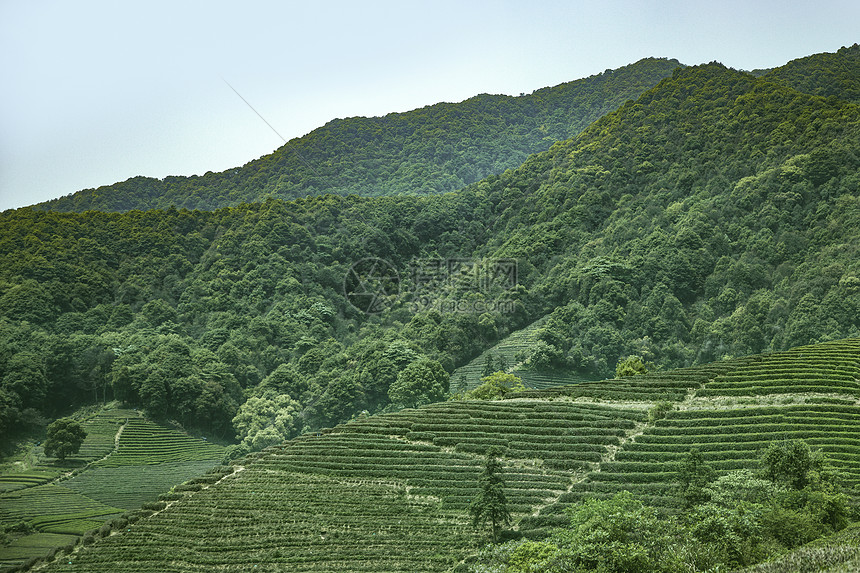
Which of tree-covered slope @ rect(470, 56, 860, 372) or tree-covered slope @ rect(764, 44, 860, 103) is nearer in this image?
tree-covered slope @ rect(470, 56, 860, 372)

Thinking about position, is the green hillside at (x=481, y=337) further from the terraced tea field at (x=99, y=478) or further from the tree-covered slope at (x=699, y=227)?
the terraced tea field at (x=99, y=478)

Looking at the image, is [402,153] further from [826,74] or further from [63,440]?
[63,440]

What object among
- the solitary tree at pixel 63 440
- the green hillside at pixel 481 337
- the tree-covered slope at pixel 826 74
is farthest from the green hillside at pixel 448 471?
the tree-covered slope at pixel 826 74

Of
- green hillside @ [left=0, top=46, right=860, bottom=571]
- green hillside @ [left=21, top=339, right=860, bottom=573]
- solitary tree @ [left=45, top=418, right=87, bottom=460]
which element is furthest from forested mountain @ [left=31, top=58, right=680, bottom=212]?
green hillside @ [left=21, top=339, right=860, bottom=573]

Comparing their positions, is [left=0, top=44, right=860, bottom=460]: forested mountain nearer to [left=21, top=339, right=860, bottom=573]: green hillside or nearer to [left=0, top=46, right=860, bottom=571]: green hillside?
[left=0, top=46, right=860, bottom=571]: green hillside

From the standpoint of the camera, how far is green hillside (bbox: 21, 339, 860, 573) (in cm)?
3772

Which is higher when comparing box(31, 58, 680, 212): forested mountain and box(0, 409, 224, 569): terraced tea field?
box(31, 58, 680, 212): forested mountain

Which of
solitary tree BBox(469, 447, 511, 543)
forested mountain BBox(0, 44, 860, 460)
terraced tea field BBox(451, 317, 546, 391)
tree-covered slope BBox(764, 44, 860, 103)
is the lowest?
solitary tree BBox(469, 447, 511, 543)

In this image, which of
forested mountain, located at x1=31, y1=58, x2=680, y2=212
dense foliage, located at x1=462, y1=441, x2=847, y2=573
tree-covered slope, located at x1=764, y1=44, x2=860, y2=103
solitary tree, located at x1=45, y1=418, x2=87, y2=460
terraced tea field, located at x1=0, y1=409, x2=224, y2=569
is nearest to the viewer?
dense foliage, located at x1=462, y1=441, x2=847, y2=573

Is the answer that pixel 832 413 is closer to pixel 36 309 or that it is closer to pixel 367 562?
pixel 367 562

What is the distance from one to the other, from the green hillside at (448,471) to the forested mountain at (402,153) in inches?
4062

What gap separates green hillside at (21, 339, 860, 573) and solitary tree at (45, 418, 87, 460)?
907 inches

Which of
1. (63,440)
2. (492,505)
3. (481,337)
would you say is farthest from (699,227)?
(63,440)

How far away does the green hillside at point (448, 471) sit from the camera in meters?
37.7
